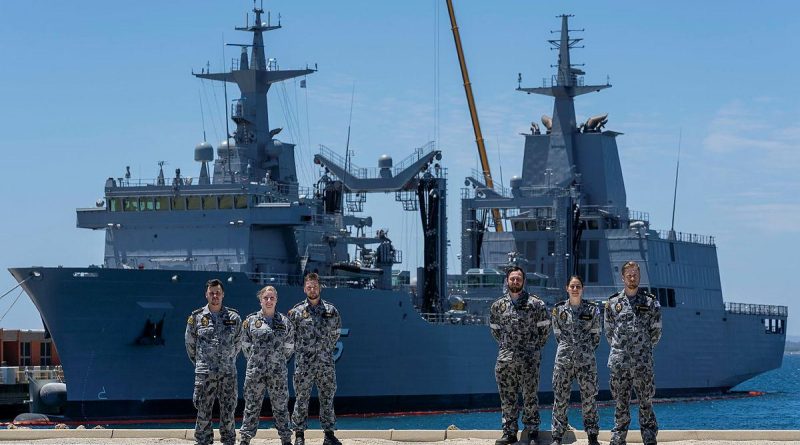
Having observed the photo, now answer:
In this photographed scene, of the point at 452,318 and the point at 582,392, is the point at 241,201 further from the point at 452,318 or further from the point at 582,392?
the point at 582,392

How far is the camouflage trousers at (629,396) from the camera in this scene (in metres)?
13.7

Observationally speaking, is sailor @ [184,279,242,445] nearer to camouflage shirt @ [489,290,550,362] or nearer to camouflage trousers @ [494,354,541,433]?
camouflage shirt @ [489,290,550,362]

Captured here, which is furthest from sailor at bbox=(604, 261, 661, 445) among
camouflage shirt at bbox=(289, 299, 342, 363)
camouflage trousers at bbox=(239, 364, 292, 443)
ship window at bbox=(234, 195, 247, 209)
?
ship window at bbox=(234, 195, 247, 209)

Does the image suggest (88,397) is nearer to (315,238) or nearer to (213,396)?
(315,238)

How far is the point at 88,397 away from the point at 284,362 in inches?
796

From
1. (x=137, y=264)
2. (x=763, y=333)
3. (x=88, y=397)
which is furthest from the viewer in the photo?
(x=763, y=333)

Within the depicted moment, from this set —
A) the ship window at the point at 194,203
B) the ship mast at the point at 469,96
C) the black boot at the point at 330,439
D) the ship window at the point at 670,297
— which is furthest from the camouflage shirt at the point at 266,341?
the ship mast at the point at 469,96

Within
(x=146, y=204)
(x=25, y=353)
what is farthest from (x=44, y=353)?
(x=146, y=204)

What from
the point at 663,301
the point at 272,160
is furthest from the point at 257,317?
the point at 663,301

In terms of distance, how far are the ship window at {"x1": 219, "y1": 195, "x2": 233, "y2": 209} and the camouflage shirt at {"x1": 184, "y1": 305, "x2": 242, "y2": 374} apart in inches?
935

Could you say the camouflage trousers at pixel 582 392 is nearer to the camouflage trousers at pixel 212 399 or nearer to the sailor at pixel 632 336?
the sailor at pixel 632 336

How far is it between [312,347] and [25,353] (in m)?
34.9

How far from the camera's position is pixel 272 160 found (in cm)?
4028

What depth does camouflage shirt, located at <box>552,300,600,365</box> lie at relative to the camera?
1438 cm
